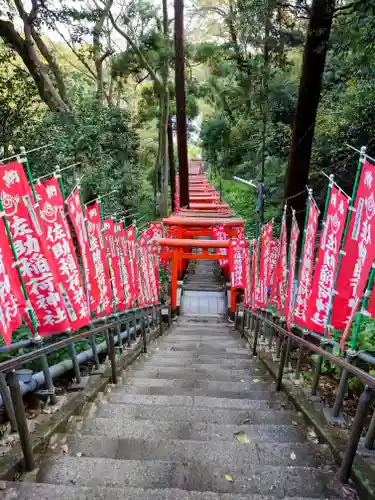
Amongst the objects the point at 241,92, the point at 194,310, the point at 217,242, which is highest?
the point at 241,92

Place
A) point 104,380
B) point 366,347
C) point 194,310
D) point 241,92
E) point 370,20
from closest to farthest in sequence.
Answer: point 366,347, point 104,380, point 370,20, point 194,310, point 241,92

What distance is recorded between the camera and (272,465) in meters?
2.53

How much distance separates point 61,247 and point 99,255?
110 cm

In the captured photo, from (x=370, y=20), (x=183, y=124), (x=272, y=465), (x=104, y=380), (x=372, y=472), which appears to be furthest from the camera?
(x=183, y=124)

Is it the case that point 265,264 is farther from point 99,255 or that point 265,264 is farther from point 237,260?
point 237,260

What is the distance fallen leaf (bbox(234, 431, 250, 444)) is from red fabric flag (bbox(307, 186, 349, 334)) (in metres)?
1.25

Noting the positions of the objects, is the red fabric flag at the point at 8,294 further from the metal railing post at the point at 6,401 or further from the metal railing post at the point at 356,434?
the metal railing post at the point at 356,434

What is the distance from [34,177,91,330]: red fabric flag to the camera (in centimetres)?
333

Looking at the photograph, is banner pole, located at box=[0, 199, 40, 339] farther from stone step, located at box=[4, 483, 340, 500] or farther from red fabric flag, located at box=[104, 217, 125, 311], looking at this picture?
red fabric flag, located at box=[104, 217, 125, 311]

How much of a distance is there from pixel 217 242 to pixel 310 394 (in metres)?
7.83

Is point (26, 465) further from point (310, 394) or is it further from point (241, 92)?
point (241, 92)

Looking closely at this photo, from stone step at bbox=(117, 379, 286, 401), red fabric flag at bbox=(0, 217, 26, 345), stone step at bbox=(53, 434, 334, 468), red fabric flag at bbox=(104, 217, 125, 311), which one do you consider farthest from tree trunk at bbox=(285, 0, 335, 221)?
red fabric flag at bbox=(0, 217, 26, 345)

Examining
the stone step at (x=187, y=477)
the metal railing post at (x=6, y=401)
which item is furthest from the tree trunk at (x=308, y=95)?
the metal railing post at (x=6, y=401)

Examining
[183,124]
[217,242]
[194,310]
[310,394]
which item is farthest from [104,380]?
[183,124]
